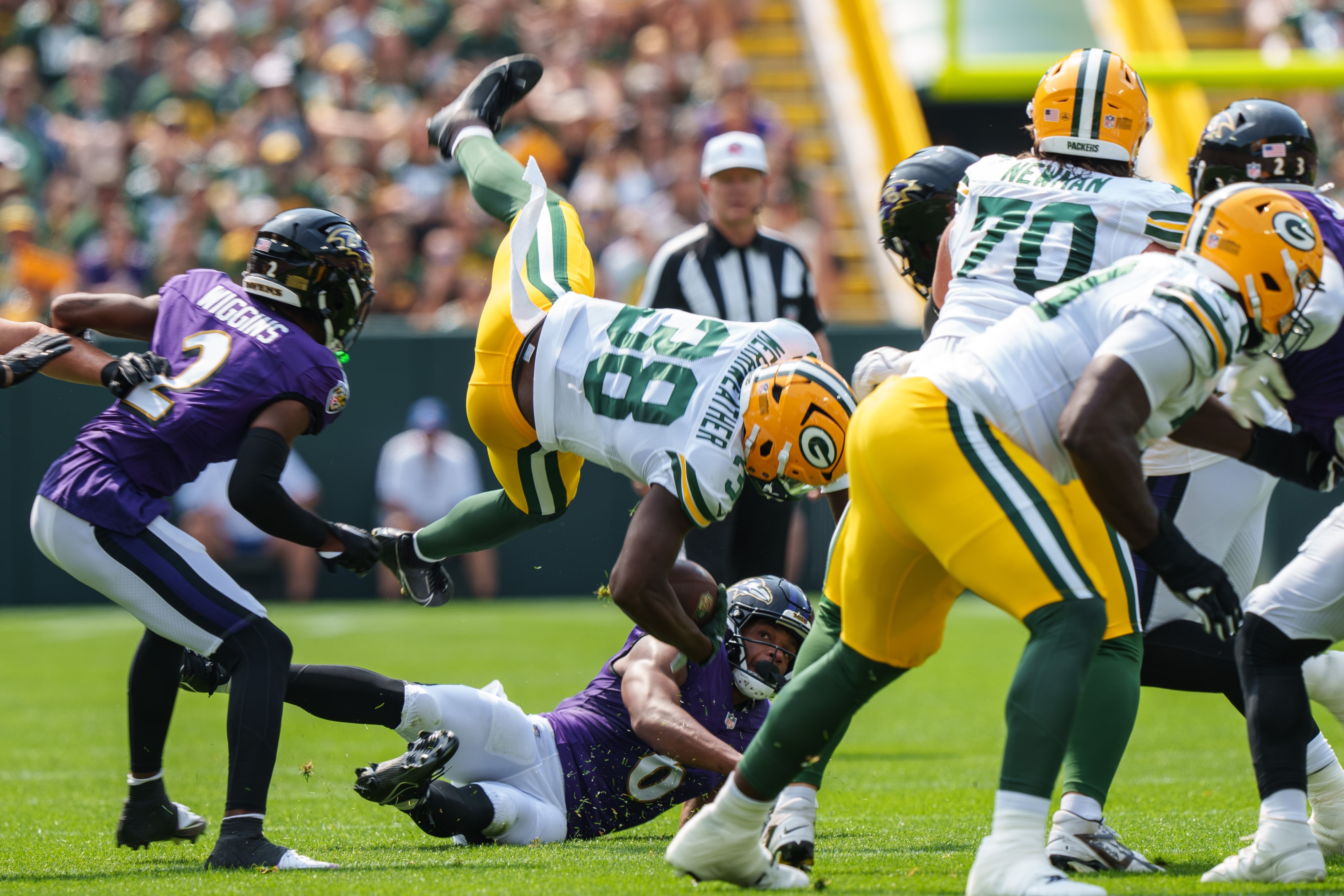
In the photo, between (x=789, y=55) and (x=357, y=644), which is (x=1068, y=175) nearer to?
(x=357, y=644)

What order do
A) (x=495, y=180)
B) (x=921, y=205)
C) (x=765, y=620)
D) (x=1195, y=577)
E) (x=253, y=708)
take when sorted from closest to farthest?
(x=1195, y=577) < (x=253, y=708) < (x=765, y=620) < (x=921, y=205) < (x=495, y=180)

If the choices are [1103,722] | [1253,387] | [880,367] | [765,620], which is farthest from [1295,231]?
[765,620]

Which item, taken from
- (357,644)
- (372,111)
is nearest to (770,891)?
(357,644)

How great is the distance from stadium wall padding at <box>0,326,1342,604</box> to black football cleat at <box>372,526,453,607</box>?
670 cm

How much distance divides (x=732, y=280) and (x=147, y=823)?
3553 mm

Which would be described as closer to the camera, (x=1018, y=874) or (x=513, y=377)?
(x=1018, y=874)

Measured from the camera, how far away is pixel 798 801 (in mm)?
3953

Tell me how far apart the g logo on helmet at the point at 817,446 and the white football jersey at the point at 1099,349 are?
72 cm

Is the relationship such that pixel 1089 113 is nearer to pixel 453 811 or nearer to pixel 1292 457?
pixel 1292 457

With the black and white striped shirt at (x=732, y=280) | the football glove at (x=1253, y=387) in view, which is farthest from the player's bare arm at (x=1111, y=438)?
the black and white striped shirt at (x=732, y=280)

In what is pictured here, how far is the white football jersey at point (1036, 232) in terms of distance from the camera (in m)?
3.89

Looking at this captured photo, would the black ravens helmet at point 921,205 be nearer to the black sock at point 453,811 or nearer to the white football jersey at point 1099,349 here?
the white football jersey at point 1099,349

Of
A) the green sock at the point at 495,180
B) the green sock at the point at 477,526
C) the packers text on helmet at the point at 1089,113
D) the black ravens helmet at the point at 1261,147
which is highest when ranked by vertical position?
the green sock at the point at 495,180

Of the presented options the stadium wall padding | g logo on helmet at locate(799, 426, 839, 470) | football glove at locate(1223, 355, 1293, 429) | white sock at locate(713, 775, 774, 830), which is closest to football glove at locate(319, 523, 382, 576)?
g logo on helmet at locate(799, 426, 839, 470)
